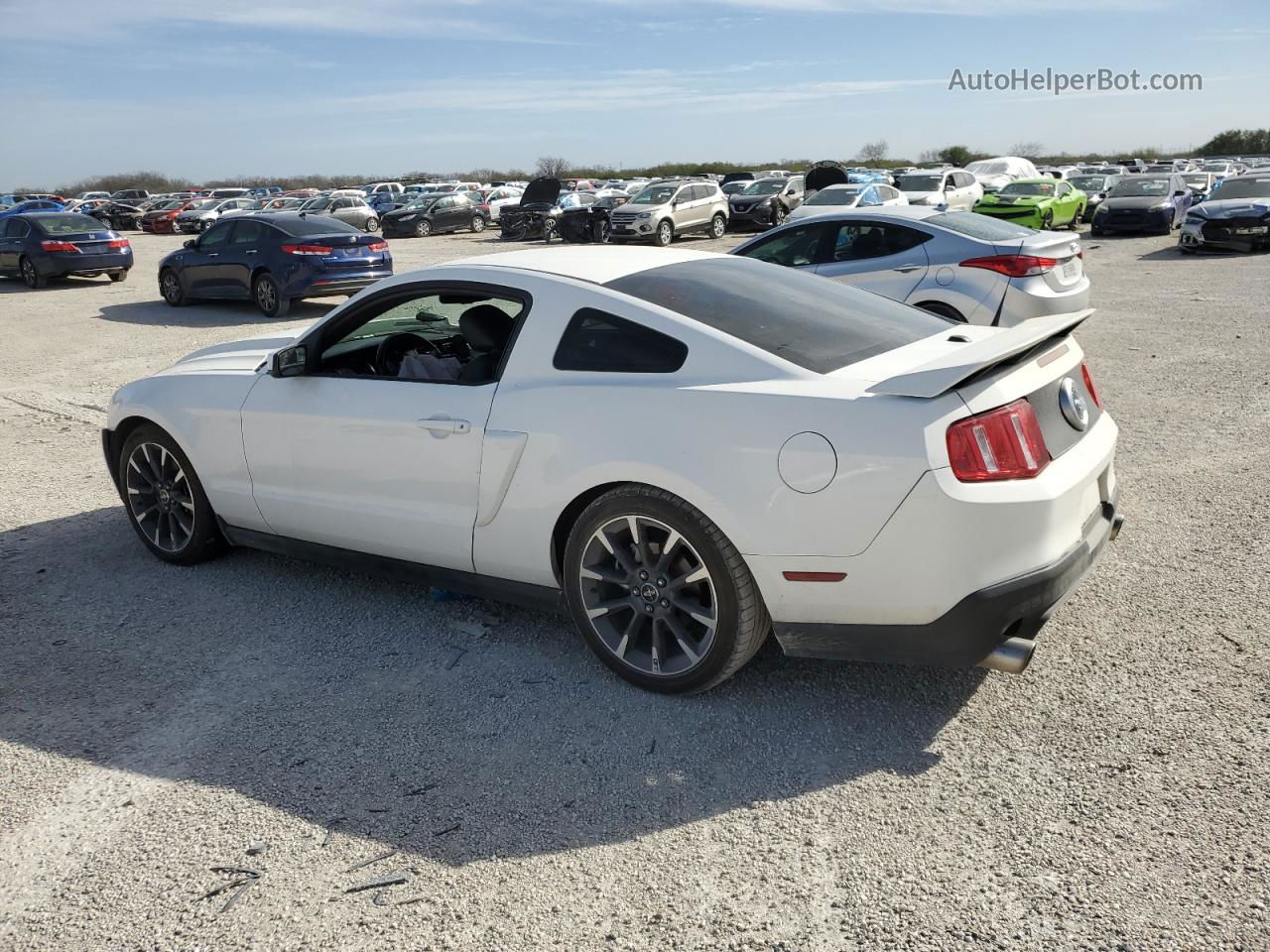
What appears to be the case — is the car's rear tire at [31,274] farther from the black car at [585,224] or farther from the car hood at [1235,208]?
the car hood at [1235,208]

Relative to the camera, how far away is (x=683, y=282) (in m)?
3.99

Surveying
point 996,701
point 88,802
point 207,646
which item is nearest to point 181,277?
point 207,646

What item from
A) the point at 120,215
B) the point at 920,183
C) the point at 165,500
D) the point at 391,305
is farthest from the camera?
the point at 120,215

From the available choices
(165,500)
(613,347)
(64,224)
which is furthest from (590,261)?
(64,224)

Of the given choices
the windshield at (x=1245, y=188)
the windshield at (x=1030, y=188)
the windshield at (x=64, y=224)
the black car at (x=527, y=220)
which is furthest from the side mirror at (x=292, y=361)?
the black car at (x=527, y=220)

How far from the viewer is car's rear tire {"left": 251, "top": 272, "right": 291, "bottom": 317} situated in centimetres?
1544

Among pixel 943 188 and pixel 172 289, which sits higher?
pixel 943 188

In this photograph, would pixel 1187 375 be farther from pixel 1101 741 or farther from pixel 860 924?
pixel 860 924

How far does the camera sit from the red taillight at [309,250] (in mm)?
15266

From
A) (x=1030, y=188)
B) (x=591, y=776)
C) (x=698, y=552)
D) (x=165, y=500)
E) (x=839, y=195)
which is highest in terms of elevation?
(x=839, y=195)

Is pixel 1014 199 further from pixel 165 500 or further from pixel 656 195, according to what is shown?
pixel 165 500

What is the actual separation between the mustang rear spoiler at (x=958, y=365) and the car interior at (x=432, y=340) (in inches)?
60.0

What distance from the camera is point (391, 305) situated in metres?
4.37

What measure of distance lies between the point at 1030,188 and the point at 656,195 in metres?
9.90
